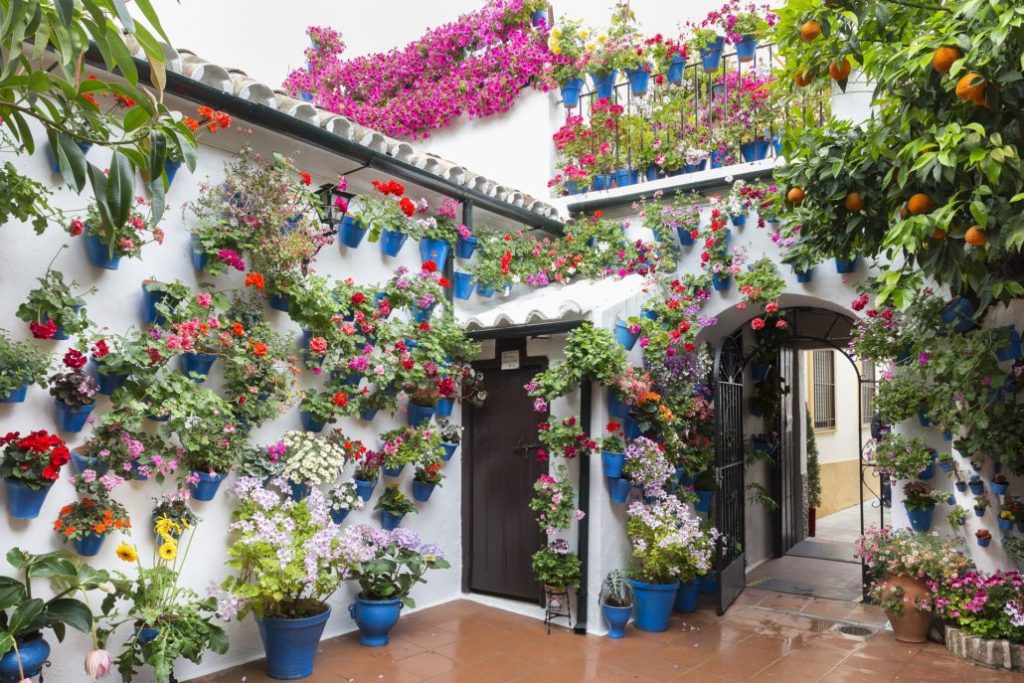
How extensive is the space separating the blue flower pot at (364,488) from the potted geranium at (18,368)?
7.68ft

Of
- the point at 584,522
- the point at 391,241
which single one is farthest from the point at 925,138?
the point at 391,241

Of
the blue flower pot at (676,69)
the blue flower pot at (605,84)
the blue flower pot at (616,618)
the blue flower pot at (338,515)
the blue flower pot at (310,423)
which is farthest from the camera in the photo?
the blue flower pot at (605,84)

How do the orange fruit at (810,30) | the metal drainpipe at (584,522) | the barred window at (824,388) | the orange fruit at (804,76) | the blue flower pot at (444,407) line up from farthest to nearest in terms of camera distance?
the barred window at (824,388)
the blue flower pot at (444,407)
the metal drainpipe at (584,522)
the orange fruit at (804,76)
the orange fruit at (810,30)

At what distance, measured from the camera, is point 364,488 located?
18.9ft

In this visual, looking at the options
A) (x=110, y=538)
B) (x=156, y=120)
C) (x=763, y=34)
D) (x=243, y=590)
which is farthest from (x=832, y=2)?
(x=110, y=538)

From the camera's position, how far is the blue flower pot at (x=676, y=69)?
7.54 metres

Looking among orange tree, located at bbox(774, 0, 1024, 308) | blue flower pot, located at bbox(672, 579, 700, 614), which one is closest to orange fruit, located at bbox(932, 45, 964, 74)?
orange tree, located at bbox(774, 0, 1024, 308)

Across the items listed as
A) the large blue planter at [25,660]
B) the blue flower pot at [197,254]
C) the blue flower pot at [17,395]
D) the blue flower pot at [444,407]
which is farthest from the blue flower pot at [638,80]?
the large blue planter at [25,660]

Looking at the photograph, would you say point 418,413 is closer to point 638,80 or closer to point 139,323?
point 139,323

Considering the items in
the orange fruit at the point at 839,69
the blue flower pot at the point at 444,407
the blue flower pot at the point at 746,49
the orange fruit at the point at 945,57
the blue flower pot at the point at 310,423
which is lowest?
the blue flower pot at the point at 310,423

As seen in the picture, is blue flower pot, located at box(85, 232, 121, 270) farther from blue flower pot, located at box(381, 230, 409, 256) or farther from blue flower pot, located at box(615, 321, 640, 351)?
blue flower pot, located at box(615, 321, 640, 351)

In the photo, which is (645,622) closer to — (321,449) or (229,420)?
(321,449)

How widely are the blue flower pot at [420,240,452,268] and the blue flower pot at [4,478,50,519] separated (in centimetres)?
344

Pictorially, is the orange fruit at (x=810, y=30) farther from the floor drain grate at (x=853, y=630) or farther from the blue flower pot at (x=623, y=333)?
the floor drain grate at (x=853, y=630)
